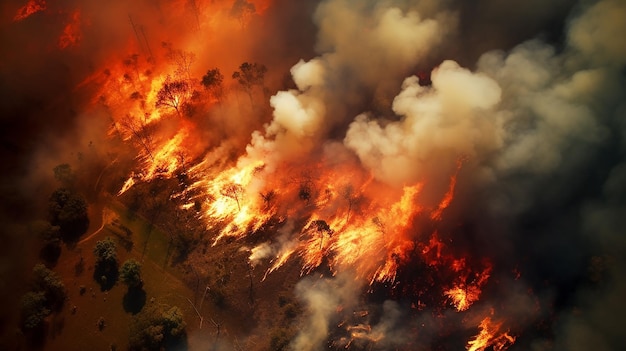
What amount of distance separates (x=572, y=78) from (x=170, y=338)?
204 feet

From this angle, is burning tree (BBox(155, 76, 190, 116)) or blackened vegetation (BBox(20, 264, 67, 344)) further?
burning tree (BBox(155, 76, 190, 116))

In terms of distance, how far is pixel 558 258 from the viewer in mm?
52188

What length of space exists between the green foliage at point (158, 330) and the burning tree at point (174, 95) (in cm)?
3358

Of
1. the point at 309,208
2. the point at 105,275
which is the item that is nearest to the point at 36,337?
the point at 105,275

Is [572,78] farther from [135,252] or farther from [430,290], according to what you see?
[135,252]

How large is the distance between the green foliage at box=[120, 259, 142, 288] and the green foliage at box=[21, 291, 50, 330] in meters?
9.98

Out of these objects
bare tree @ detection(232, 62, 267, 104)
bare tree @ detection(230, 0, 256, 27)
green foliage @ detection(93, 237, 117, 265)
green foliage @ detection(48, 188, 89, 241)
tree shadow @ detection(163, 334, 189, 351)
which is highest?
bare tree @ detection(230, 0, 256, 27)

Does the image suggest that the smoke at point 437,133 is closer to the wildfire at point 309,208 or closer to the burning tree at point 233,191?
the wildfire at point 309,208

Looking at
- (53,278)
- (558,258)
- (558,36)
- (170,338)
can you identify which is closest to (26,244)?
(53,278)

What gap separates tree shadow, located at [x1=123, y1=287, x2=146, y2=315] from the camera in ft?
176

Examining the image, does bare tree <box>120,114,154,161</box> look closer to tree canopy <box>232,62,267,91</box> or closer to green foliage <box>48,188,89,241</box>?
green foliage <box>48,188,89,241</box>

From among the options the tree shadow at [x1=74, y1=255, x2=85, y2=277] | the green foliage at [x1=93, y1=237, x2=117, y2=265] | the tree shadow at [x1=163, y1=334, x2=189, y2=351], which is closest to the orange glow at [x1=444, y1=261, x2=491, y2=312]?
the tree shadow at [x1=163, y1=334, x2=189, y2=351]

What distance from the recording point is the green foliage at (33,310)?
5191 cm

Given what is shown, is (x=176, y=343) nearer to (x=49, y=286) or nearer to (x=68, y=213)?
(x=49, y=286)
